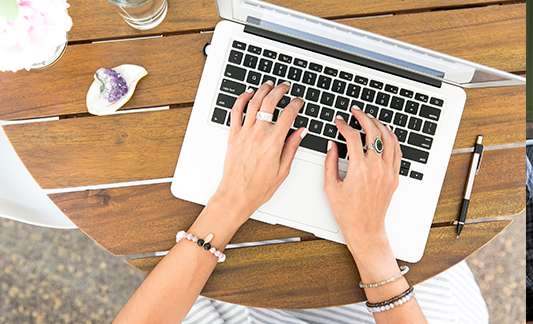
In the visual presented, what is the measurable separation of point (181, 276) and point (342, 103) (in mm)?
394

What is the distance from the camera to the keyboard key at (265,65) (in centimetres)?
90

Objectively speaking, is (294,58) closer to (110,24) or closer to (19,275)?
(110,24)

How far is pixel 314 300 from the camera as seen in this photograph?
0.94m

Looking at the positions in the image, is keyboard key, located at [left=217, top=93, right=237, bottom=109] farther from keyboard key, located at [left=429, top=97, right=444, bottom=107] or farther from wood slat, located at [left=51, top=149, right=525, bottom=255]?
keyboard key, located at [left=429, top=97, right=444, bottom=107]

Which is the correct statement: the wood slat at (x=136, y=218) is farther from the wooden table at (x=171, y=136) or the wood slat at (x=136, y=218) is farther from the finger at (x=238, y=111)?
the finger at (x=238, y=111)

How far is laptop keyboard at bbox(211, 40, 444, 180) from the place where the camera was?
904 millimetres

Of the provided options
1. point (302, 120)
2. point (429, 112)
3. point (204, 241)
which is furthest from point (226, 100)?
point (429, 112)

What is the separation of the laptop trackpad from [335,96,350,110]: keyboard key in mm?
106

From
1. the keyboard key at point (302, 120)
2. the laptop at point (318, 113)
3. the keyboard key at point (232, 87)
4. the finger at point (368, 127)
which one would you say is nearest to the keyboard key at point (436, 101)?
the laptop at point (318, 113)

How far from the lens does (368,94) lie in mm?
912

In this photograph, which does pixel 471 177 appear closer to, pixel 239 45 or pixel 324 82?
pixel 324 82

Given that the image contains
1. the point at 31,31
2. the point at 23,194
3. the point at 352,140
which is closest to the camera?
the point at 31,31

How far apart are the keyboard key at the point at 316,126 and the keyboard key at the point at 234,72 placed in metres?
0.14

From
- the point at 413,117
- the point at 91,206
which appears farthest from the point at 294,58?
the point at 91,206
